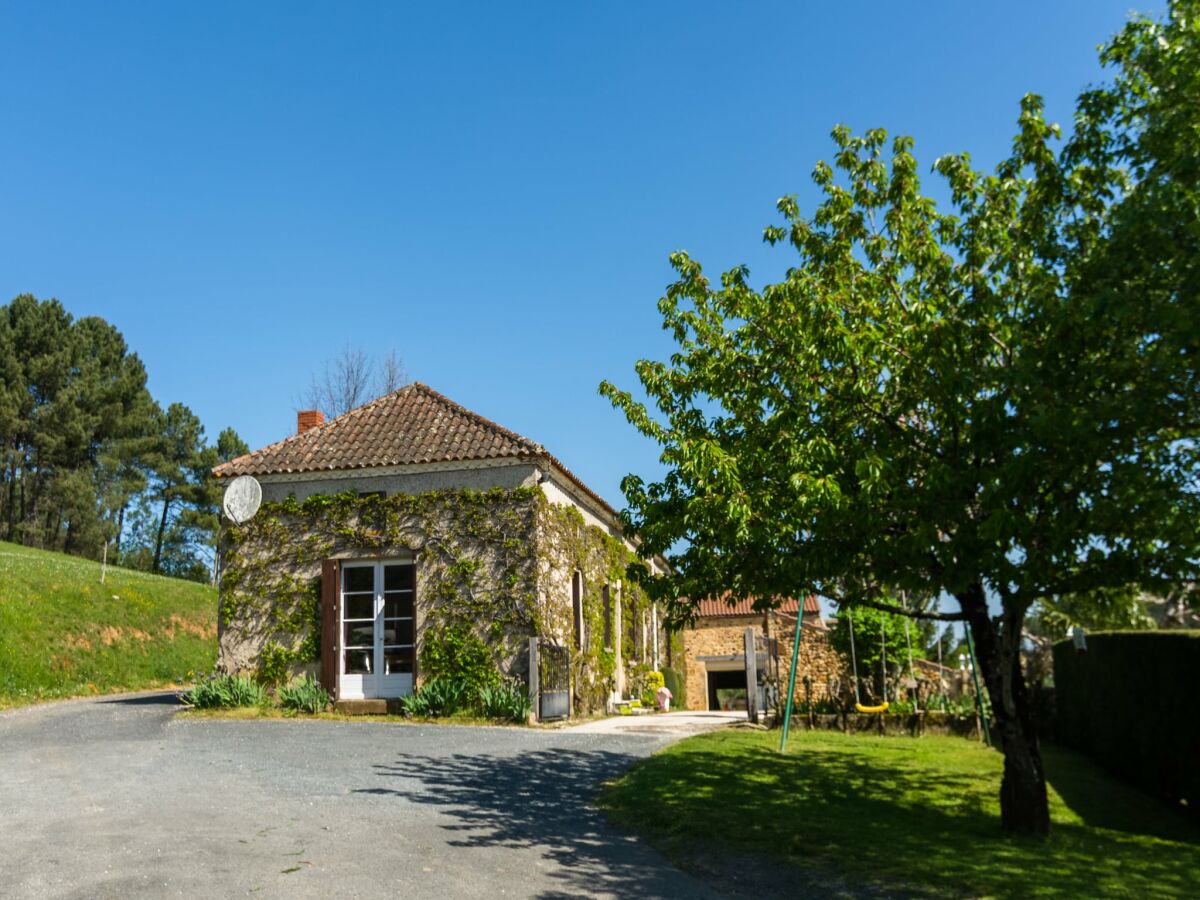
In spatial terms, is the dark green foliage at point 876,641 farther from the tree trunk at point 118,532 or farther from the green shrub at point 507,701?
the tree trunk at point 118,532

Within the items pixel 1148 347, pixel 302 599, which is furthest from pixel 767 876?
pixel 302 599

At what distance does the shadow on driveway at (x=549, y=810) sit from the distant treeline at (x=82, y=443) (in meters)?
41.8

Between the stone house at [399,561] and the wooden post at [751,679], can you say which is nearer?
the stone house at [399,561]

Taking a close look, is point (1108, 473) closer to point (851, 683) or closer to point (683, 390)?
point (683, 390)

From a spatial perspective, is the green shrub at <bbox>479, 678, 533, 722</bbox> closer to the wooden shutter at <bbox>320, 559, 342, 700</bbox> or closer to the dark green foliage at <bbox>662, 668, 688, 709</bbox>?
the wooden shutter at <bbox>320, 559, 342, 700</bbox>

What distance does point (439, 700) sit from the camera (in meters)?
14.8

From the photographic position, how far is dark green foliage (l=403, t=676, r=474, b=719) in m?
14.7

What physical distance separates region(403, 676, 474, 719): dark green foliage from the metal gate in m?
1.18

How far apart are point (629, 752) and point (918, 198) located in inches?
298

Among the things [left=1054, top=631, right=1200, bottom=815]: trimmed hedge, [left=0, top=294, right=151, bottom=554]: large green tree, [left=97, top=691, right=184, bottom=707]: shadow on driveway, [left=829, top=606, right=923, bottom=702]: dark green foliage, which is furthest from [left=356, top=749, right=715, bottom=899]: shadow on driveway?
[left=0, top=294, right=151, bottom=554]: large green tree

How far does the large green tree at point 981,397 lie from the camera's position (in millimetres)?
6367

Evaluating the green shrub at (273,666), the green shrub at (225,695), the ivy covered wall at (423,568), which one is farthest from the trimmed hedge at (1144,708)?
the green shrub at (225,695)

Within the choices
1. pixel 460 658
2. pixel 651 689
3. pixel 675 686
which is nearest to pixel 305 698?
pixel 460 658

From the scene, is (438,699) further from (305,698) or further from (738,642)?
(738,642)
